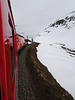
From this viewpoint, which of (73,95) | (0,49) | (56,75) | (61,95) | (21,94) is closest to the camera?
(0,49)

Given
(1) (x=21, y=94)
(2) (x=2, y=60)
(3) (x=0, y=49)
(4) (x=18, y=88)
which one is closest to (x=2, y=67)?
(2) (x=2, y=60)

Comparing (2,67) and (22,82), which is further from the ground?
(2,67)

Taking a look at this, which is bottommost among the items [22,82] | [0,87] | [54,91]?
[54,91]

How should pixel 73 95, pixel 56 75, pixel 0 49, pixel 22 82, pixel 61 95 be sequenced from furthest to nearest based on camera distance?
pixel 56 75
pixel 22 82
pixel 73 95
pixel 61 95
pixel 0 49

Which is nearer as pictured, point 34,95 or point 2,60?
point 2,60

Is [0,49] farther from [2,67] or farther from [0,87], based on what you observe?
[0,87]

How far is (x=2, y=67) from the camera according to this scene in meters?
0.84

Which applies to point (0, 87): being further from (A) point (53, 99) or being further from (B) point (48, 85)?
(B) point (48, 85)

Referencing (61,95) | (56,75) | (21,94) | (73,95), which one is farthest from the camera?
(56,75)

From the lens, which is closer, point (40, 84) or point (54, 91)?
point (54, 91)

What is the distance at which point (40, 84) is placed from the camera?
379 cm

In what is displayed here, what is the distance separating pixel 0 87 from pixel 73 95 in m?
3.98

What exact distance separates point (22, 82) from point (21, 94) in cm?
75

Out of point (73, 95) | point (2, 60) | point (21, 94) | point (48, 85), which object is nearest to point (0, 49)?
point (2, 60)
